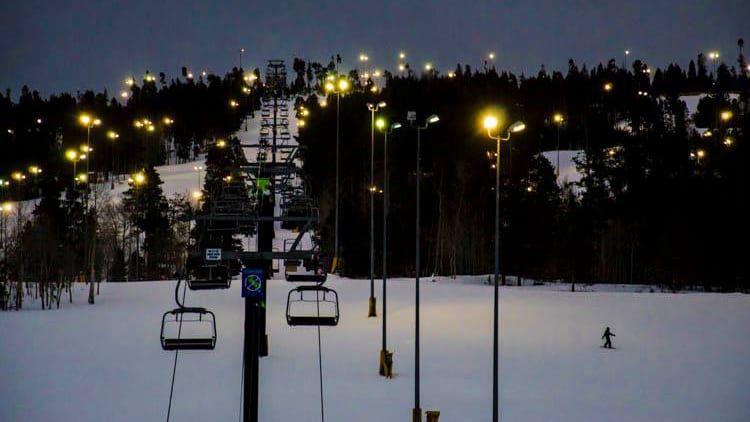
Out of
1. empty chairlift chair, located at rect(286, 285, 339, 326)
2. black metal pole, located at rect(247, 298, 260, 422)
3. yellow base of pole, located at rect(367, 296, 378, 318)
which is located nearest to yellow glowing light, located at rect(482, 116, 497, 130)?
empty chairlift chair, located at rect(286, 285, 339, 326)

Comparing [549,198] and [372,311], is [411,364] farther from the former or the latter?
[549,198]

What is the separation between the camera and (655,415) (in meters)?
18.7

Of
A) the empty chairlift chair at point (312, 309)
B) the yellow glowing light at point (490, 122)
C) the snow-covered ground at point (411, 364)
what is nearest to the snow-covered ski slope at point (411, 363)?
the snow-covered ground at point (411, 364)

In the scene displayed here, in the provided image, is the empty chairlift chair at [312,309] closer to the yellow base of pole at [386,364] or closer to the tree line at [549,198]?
the yellow base of pole at [386,364]

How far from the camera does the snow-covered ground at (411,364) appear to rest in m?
18.8

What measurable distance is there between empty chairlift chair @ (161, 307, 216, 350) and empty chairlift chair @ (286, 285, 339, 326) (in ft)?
5.49

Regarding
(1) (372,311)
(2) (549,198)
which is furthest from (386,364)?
(2) (549,198)

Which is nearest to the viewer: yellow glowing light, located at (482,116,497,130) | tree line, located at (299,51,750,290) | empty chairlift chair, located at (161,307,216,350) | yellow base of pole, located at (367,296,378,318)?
empty chairlift chair, located at (161,307,216,350)

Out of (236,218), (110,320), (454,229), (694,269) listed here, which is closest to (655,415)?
(236,218)

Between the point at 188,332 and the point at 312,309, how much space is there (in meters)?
6.63

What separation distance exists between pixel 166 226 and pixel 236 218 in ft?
217

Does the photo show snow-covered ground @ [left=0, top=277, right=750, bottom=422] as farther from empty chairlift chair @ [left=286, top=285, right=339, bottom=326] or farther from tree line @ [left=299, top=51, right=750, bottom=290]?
tree line @ [left=299, top=51, right=750, bottom=290]

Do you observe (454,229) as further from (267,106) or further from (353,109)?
(267,106)

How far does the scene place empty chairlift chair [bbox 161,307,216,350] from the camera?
38.5ft
